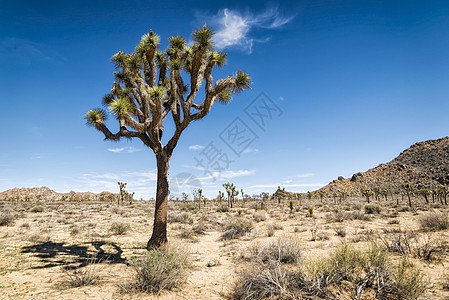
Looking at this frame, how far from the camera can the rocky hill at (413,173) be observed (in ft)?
195

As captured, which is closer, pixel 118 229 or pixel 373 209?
pixel 118 229

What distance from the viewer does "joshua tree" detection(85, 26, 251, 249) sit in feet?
26.5

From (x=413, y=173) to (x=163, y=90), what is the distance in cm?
8622

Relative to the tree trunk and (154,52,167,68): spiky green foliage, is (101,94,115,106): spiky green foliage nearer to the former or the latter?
(154,52,167,68): spiky green foliage

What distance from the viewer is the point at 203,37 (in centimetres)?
882

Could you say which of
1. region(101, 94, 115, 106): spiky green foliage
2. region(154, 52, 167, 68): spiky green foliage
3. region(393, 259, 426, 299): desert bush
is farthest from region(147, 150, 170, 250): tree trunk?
region(393, 259, 426, 299): desert bush

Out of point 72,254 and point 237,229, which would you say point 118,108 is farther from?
point 237,229

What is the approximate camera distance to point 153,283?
16.0ft

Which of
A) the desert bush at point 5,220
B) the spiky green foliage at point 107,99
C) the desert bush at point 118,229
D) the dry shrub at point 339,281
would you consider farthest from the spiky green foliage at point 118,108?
the desert bush at point 5,220

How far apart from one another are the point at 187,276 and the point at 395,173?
92.2 meters

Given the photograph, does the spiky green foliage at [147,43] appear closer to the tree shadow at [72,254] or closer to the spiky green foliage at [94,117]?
the spiky green foliage at [94,117]

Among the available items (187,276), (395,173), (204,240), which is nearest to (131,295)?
(187,276)

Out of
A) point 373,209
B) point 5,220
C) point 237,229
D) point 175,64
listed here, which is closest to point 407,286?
point 237,229

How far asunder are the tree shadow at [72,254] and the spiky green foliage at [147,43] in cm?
769
